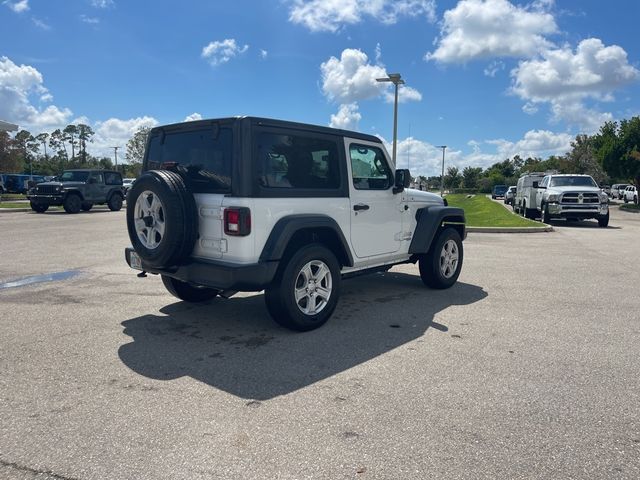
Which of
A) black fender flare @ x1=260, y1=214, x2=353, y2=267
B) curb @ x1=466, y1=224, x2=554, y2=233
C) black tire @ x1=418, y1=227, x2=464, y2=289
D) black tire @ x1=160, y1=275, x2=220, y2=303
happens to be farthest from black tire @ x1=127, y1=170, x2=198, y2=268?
curb @ x1=466, y1=224, x2=554, y2=233

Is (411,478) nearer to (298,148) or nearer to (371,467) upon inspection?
(371,467)

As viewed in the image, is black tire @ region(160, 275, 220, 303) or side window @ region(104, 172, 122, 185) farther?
side window @ region(104, 172, 122, 185)

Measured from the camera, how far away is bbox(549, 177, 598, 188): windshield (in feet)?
61.6

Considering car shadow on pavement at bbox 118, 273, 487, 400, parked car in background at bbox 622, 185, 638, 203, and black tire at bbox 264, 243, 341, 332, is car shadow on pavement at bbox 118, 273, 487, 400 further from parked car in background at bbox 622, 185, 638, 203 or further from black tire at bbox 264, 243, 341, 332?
parked car in background at bbox 622, 185, 638, 203

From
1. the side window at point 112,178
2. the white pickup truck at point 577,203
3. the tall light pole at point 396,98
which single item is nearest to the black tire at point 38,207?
the side window at point 112,178

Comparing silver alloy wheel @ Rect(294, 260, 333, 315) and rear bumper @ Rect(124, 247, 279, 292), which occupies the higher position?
rear bumper @ Rect(124, 247, 279, 292)

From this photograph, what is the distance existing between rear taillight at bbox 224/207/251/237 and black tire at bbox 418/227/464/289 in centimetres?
333

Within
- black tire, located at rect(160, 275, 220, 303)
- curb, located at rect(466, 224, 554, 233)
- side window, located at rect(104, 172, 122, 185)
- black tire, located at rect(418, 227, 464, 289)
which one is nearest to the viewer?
black tire, located at rect(160, 275, 220, 303)

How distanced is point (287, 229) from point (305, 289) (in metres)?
0.73

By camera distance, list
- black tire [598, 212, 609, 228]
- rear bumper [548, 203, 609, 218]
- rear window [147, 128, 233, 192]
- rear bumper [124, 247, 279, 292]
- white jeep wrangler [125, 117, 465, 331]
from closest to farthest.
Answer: rear bumper [124, 247, 279, 292] → white jeep wrangler [125, 117, 465, 331] → rear window [147, 128, 233, 192] → rear bumper [548, 203, 609, 218] → black tire [598, 212, 609, 228]

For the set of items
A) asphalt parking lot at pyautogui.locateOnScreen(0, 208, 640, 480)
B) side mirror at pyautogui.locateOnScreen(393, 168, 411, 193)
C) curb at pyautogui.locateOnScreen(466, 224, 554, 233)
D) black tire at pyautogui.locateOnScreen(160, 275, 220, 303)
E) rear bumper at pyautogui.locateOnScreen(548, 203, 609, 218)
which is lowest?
asphalt parking lot at pyautogui.locateOnScreen(0, 208, 640, 480)

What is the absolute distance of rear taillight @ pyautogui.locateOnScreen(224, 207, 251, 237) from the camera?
4359mm

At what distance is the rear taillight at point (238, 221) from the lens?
14.3ft

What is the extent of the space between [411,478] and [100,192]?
76.7 feet
